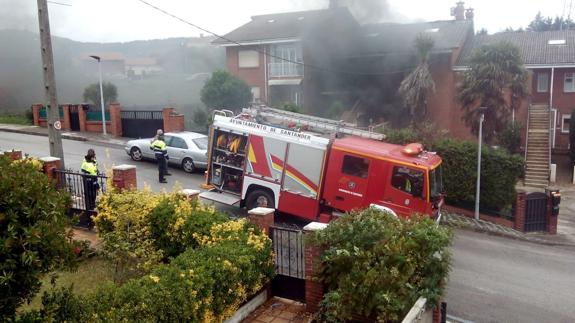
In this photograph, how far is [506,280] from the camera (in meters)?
9.48

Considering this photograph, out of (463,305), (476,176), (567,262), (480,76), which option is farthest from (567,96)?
(463,305)

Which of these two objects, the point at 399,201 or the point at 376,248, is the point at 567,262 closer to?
the point at 399,201

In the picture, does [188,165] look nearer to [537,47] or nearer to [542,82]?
[542,82]

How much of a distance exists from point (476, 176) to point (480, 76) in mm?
6875

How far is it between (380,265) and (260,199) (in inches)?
244

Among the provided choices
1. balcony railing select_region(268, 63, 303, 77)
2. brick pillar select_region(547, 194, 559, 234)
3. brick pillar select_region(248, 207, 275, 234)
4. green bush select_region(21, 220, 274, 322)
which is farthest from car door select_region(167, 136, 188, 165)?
balcony railing select_region(268, 63, 303, 77)

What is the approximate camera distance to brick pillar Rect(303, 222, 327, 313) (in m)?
6.42

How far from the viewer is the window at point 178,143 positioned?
1611 centimetres

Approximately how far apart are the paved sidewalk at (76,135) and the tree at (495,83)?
1485cm

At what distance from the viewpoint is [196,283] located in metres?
5.44

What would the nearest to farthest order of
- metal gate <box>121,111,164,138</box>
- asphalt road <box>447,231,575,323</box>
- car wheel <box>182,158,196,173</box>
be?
asphalt road <box>447,231,575,323</box> → car wheel <box>182,158,196,173</box> → metal gate <box>121,111,164,138</box>

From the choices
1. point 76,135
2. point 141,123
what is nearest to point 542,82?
point 141,123

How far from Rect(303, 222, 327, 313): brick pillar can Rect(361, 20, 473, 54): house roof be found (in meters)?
20.6

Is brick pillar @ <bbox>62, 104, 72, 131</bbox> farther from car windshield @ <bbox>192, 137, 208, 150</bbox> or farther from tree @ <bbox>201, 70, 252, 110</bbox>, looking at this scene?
car windshield @ <bbox>192, 137, 208, 150</bbox>
